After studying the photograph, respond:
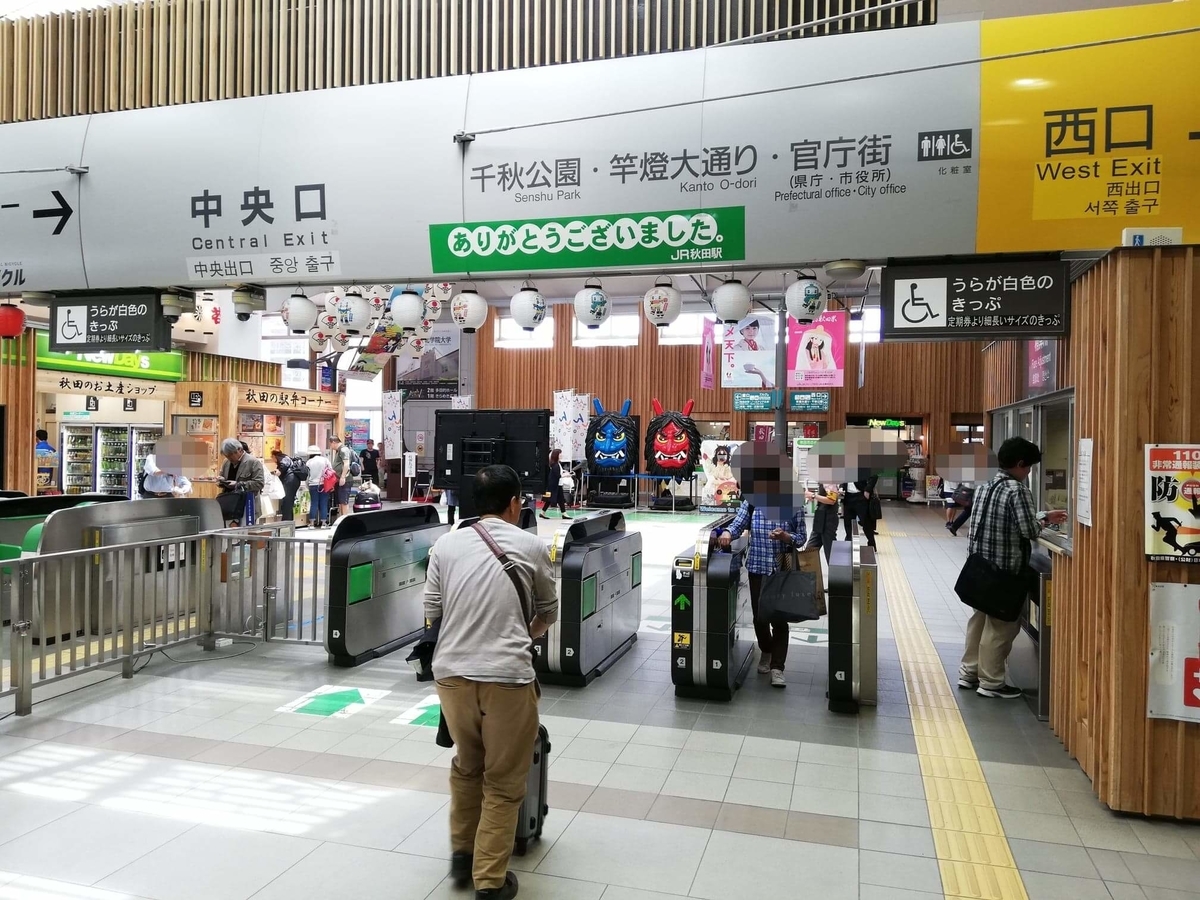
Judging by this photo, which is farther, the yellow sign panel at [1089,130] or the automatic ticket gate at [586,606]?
the automatic ticket gate at [586,606]

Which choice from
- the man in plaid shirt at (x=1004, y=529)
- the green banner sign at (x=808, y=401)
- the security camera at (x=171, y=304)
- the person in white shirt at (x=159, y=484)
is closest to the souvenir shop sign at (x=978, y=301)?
the man in plaid shirt at (x=1004, y=529)

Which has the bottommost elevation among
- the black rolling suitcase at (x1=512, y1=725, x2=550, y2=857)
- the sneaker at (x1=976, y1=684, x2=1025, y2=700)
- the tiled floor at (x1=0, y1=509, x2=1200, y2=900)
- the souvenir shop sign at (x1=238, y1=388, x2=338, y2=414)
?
the sneaker at (x1=976, y1=684, x2=1025, y2=700)

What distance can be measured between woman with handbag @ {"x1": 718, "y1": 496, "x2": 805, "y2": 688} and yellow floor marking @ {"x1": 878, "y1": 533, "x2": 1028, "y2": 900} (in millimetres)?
925

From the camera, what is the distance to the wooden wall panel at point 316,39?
16.6ft

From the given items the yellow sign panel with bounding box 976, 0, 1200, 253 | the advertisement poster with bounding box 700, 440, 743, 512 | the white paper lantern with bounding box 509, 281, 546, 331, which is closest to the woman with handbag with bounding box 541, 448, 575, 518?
the advertisement poster with bounding box 700, 440, 743, 512

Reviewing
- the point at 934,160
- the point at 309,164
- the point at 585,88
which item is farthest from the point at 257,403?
the point at 934,160

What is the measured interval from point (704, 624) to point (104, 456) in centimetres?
1164

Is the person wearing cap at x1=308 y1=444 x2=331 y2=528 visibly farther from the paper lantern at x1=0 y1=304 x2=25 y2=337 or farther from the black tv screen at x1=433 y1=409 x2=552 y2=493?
the paper lantern at x1=0 y1=304 x2=25 y2=337

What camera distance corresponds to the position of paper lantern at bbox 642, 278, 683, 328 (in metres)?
5.61

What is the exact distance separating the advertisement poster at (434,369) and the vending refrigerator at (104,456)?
11797 millimetres

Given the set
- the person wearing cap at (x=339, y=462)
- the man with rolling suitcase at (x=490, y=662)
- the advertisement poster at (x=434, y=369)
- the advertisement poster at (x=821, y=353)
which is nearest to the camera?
the man with rolling suitcase at (x=490, y=662)

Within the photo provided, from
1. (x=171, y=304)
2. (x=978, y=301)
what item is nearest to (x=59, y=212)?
(x=171, y=304)

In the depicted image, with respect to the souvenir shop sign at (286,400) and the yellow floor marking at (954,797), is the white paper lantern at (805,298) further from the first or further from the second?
the souvenir shop sign at (286,400)

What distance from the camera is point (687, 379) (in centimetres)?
2288
